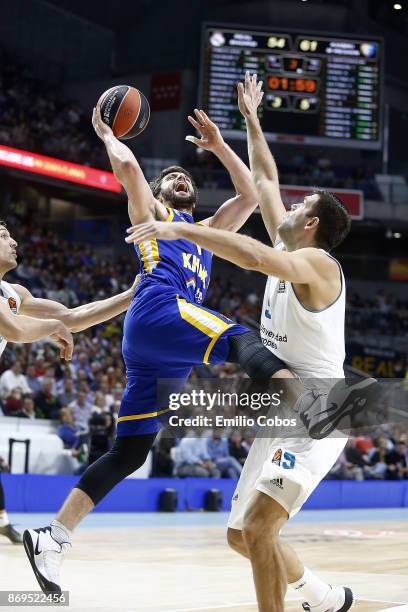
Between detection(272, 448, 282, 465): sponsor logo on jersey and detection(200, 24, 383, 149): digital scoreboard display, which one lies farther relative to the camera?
detection(200, 24, 383, 149): digital scoreboard display

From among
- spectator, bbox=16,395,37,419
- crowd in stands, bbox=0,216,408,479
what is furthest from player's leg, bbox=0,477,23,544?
spectator, bbox=16,395,37,419

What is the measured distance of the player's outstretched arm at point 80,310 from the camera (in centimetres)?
540

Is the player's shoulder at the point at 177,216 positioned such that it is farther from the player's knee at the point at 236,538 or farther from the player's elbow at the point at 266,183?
the player's knee at the point at 236,538

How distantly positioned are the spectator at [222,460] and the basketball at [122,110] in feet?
30.1

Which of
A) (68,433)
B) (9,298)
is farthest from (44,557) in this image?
(68,433)

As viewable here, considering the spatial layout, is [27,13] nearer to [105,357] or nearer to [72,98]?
[72,98]

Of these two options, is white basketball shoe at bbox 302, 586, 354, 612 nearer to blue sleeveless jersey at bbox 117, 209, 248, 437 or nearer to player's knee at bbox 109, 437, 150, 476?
player's knee at bbox 109, 437, 150, 476

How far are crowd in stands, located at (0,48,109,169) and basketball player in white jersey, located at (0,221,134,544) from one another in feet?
47.8

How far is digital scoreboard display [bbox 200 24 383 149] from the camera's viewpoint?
19.6m

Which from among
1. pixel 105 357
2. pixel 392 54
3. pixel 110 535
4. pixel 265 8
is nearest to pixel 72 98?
pixel 265 8

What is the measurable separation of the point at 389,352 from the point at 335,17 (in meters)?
9.66

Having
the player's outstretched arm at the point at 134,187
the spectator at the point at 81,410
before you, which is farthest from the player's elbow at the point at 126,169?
the spectator at the point at 81,410

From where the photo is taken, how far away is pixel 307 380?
13.9ft

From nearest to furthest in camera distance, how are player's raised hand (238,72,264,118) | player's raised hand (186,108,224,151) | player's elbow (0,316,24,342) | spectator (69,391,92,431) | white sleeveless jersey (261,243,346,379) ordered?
white sleeveless jersey (261,243,346,379) → player's elbow (0,316,24,342) → player's raised hand (238,72,264,118) → player's raised hand (186,108,224,151) → spectator (69,391,92,431)
